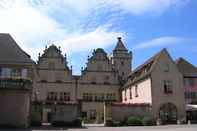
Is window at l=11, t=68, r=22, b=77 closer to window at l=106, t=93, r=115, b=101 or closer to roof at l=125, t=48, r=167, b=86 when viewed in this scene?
roof at l=125, t=48, r=167, b=86

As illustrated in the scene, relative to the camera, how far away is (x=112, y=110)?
43.0 meters

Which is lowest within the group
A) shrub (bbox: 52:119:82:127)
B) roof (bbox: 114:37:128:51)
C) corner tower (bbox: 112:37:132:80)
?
shrub (bbox: 52:119:82:127)

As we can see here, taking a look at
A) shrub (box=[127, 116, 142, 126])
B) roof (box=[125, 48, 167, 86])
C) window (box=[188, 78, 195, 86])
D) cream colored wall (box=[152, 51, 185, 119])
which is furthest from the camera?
window (box=[188, 78, 195, 86])

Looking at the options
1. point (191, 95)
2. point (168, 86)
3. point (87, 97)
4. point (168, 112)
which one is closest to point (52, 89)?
point (87, 97)

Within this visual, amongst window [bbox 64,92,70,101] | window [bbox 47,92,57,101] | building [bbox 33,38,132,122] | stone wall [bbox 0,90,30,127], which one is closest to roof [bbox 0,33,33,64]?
stone wall [bbox 0,90,30,127]

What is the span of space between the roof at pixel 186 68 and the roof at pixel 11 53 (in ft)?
90.0

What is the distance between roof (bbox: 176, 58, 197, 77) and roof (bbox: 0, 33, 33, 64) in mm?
27446

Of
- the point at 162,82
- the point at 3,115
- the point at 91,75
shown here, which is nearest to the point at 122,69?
the point at 91,75

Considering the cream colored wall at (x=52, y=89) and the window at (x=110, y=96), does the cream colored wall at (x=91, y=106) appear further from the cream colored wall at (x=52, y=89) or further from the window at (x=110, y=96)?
the cream colored wall at (x=52, y=89)

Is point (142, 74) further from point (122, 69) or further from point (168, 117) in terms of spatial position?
point (122, 69)

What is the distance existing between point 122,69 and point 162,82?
65.9ft

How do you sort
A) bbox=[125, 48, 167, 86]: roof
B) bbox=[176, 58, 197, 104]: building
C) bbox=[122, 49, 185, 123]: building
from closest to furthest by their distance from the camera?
bbox=[122, 49, 185, 123]: building, bbox=[125, 48, 167, 86]: roof, bbox=[176, 58, 197, 104]: building

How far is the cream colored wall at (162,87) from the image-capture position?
46.3 m

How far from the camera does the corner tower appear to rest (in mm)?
66438
